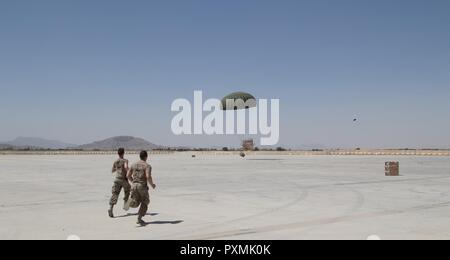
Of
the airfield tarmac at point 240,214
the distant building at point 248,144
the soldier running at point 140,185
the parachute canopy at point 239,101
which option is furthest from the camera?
the distant building at point 248,144

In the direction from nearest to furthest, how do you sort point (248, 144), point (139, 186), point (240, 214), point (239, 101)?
point (139, 186) → point (240, 214) → point (239, 101) → point (248, 144)

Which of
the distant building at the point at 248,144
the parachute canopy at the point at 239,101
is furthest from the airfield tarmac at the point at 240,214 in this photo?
the distant building at the point at 248,144

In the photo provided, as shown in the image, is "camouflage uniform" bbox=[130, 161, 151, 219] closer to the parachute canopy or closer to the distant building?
the parachute canopy

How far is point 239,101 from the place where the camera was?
68500 millimetres

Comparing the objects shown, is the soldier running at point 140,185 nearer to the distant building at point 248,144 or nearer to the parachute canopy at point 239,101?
the parachute canopy at point 239,101

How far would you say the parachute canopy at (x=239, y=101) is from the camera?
68050 mm

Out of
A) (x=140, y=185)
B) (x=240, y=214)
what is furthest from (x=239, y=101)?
(x=140, y=185)

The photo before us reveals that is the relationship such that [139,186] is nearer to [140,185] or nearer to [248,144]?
[140,185]

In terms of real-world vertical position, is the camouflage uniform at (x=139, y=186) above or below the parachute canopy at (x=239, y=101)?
below

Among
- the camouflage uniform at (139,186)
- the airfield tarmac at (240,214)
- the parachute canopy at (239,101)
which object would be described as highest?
the parachute canopy at (239,101)

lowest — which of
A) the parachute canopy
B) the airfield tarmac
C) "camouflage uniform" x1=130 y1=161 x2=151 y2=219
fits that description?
the airfield tarmac

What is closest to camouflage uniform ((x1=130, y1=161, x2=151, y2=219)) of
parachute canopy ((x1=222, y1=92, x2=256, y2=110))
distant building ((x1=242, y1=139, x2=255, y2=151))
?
parachute canopy ((x1=222, y1=92, x2=256, y2=110))

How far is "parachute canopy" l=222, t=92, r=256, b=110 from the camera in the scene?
223ft
